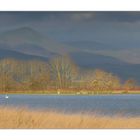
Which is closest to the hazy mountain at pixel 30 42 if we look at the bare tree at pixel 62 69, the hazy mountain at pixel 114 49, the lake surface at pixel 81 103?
the bare tree at pixel 62 69

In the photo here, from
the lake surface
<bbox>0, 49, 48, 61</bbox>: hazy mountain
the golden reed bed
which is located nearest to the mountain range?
<bbox>0, 49, 48, 61</bbox>: hazy mountain

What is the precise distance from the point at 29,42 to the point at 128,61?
59.0 inches

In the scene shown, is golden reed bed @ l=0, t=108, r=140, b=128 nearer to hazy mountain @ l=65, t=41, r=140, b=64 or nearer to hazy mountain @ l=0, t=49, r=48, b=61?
hazy mountain @ l=0, t=49, r=48, b=61

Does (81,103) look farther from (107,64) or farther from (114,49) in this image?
(114,49)

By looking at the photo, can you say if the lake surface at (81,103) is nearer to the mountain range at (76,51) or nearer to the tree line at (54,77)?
the tree line at (54,77)

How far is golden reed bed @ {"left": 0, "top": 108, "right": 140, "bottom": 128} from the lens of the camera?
4572 centimetres

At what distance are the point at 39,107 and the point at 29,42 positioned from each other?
98 cm

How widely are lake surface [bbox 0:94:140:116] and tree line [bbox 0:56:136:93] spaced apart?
5.3 inches

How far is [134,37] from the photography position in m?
45.7

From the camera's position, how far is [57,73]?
1804 inches

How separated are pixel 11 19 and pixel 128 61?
6.05 feet

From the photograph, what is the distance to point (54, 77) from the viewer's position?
4581 cm

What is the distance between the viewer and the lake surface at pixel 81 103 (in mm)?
45688

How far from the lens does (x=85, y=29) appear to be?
45.8 m
